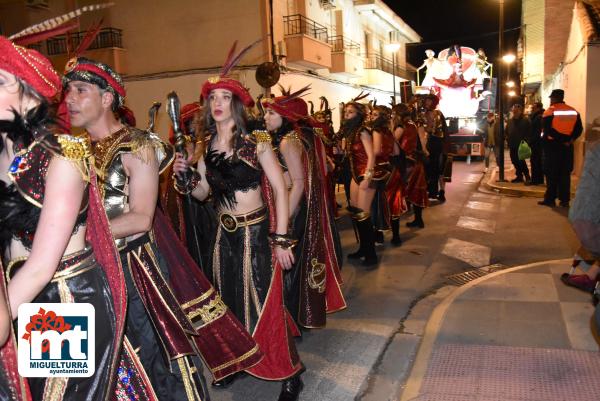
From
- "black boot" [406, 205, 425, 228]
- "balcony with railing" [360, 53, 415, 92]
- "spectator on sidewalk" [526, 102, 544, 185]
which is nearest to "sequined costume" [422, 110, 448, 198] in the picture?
"black boot" [406, 205, 425, 228]

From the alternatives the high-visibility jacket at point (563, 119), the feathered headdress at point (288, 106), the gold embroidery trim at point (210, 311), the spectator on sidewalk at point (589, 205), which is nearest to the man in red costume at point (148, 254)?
the gold embroidery trim at point (210, 311)

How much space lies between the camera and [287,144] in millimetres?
4672

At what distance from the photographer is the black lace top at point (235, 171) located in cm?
369

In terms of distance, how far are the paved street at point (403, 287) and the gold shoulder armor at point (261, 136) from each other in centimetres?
167

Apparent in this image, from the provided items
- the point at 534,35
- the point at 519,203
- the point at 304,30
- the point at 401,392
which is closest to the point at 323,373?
the point at 401,392

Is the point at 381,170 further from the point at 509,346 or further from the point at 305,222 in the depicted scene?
the point at 509,346

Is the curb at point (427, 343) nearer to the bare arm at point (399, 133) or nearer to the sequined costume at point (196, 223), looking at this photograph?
the sequined costume at point (196, 223)

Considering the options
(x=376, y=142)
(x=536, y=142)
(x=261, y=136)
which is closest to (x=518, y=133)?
(x=536, y=142)

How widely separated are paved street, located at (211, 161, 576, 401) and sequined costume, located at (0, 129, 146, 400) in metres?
2.03

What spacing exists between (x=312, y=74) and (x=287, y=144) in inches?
697

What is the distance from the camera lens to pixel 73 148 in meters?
1.92

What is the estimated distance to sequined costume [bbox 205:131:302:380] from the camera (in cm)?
361

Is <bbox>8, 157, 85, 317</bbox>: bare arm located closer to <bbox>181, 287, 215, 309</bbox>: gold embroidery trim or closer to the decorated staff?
<bbox>181, 287, 215, 309</bbox>: gold embroidery trim

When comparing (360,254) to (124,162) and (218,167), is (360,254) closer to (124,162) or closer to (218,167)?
(218,167)
